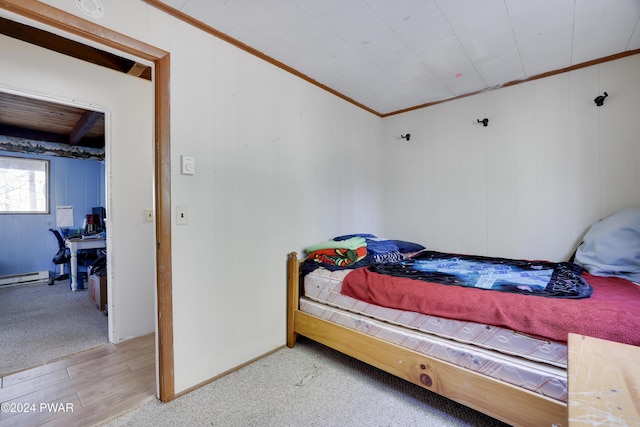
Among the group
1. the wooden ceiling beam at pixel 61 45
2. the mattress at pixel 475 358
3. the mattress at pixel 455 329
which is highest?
the wooden ceiling beam at pixel 61 45

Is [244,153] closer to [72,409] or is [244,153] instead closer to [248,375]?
[248,375]

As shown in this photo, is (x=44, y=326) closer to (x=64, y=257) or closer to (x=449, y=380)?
(x=64, y=257)

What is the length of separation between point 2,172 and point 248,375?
5.49 m

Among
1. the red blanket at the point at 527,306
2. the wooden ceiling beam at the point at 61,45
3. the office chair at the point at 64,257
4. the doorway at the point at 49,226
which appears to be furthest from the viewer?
the office chair at the point at 64,257

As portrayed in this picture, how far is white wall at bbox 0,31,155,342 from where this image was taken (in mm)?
2258

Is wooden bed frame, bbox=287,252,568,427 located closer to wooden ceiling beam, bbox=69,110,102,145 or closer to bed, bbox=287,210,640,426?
bed, bbox=287,210,640,426

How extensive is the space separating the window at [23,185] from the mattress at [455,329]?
547cm

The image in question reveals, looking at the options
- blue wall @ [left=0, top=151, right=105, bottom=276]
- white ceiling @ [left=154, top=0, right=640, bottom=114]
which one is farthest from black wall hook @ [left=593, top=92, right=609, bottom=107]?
blue wall @ [left=0, top=151, right=105, bottom=276]

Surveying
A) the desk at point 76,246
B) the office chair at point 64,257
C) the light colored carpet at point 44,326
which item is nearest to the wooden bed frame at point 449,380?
the light colored carpet at point 44,326

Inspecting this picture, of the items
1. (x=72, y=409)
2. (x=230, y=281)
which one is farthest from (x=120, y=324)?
(x=230, y=281)

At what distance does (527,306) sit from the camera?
1348mm

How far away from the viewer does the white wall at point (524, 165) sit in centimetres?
219

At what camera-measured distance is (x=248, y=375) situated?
1941mm

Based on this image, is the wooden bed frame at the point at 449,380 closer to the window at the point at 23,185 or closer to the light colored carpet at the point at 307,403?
the light colored carpet at the point at 307,403
